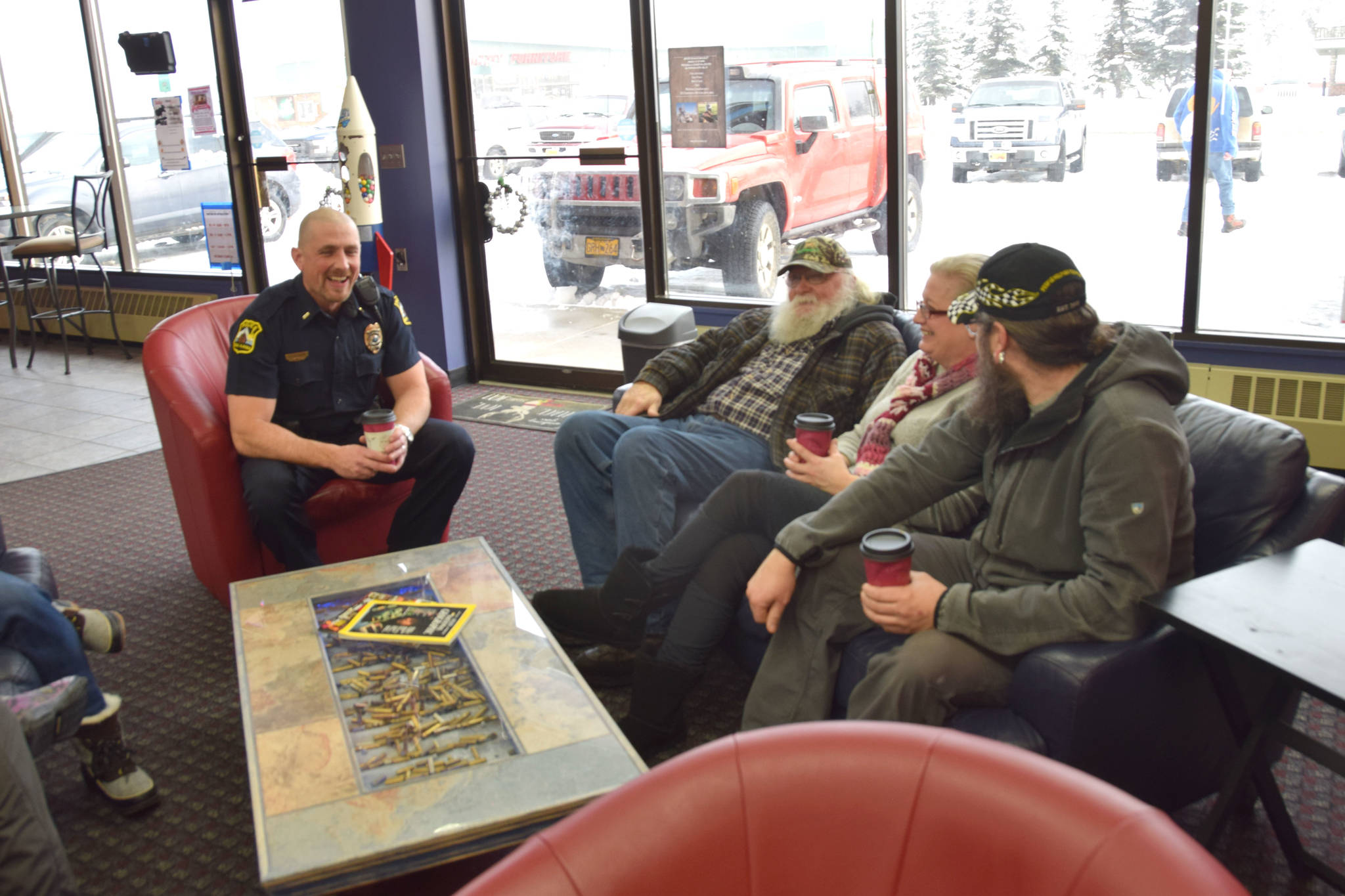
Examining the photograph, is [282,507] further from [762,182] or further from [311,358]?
[762,182]

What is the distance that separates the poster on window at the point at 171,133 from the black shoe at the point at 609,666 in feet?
18.2

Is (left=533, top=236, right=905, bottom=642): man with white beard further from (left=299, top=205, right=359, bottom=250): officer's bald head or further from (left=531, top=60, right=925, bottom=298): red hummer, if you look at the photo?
(left=531, top=60, right=925, bottom=298): red hummer

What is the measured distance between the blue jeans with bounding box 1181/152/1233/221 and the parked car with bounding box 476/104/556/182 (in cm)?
296

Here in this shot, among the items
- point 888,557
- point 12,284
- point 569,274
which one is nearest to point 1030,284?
point 888,557

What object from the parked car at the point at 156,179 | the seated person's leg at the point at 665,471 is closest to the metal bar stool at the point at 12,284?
the parked car at the point at 156,179

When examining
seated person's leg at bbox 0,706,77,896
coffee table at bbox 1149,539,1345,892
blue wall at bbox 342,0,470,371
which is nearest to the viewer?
coffee table at bbox 1149,539,1345,892

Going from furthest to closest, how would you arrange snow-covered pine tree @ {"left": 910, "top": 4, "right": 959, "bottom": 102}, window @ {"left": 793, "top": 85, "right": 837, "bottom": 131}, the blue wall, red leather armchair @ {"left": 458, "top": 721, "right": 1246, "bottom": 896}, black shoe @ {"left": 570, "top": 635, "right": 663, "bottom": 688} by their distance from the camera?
the blue wall → window @ {"left": 793, "top": 85, "right": 837, "bottom": 131} → snow-covered pine tree @ {"left": 910, "top": 4, "right": 959, "bottom": 102} → black shoe @ {"left": 570, "top": 635, "right": 663, "bottom": 688} → red leather armchair @ {"left": 458, "top": 721, "right": 1246, "bottom": 896}

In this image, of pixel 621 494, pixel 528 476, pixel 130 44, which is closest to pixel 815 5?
pixel 528 476

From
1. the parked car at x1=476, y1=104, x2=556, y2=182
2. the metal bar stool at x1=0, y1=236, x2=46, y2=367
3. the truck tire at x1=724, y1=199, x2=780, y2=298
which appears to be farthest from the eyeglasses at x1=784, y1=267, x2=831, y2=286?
the metal bar stool at x1=0, y1=236, x2=46, y2=367

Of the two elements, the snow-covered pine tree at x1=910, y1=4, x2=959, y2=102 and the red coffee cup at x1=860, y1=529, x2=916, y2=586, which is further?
the snow-covered pine tree at x1=910, y1=4, x2=959, y2=102

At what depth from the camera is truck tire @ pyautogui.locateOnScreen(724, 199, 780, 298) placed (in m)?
4.82

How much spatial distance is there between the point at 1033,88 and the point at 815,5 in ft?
3.19

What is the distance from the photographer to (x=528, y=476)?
423 centimetres

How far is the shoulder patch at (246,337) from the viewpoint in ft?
9.55
